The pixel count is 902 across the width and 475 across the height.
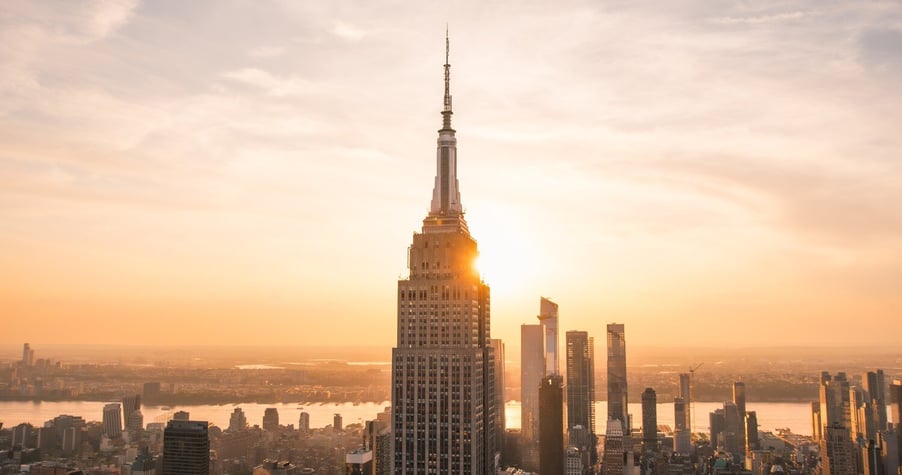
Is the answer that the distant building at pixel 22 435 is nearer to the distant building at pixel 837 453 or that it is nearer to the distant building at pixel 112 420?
the distant building at pixel 112 420

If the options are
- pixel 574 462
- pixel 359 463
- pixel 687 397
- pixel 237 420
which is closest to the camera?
pixel 359 463

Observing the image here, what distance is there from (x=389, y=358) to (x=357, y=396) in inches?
729

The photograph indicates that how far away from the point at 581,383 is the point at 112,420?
37241mm

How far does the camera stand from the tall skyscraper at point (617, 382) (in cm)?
5767

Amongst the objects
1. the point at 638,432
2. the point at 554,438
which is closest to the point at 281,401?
the point at 554,438

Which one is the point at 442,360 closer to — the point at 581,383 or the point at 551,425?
the point at 551,425

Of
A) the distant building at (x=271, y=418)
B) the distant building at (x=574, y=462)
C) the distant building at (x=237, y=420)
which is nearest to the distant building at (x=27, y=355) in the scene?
the distant building at (x=237, y=420)

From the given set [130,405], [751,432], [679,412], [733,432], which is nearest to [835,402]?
[751,432]

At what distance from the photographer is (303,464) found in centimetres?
4078

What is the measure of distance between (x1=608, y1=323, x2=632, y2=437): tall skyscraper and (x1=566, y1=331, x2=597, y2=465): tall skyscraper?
1.49 meters

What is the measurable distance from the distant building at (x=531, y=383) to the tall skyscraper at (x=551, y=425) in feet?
1.29

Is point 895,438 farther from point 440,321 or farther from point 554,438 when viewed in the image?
point 440,321

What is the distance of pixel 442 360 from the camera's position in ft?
80.2

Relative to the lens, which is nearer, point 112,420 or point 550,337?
point 112,420
